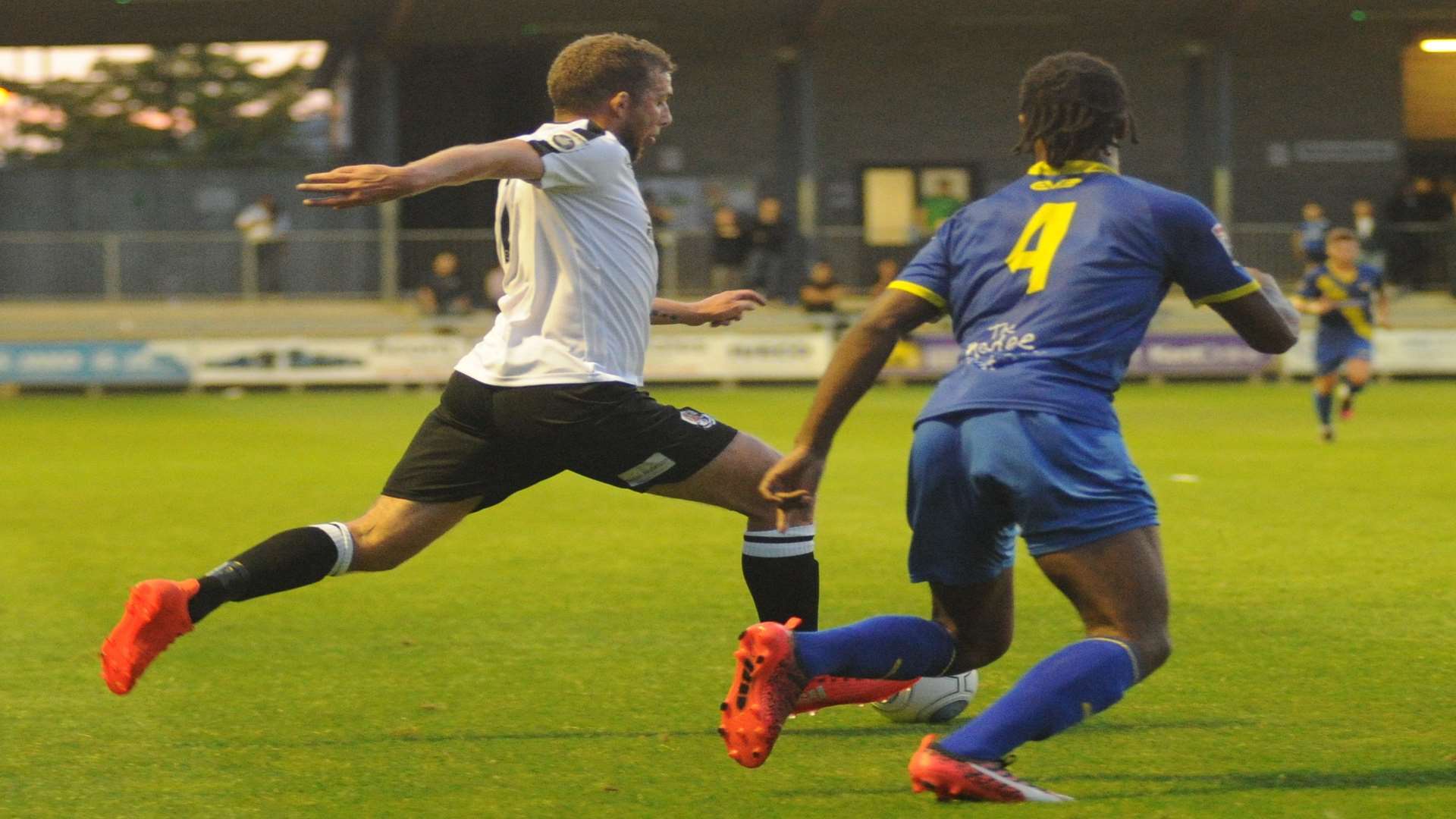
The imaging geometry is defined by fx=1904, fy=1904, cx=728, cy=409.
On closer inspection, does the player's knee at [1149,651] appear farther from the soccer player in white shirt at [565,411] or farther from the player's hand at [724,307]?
the player's hand at [724,307]

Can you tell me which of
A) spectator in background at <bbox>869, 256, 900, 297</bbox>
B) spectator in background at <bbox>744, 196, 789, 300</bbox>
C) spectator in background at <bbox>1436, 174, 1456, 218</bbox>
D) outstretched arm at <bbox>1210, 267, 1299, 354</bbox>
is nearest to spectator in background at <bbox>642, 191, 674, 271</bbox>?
spectator in background at <bbox>744, 196, 789, 300</bbox>

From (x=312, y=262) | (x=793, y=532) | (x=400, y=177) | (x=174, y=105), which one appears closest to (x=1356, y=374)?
(x=793, y=532)

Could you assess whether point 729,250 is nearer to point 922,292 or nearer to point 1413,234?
point 1413,234

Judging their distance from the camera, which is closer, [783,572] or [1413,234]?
[783,572]

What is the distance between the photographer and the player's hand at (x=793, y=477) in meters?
4.50

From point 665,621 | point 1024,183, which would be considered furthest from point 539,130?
point 665,621

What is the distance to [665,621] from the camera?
741 centimetres

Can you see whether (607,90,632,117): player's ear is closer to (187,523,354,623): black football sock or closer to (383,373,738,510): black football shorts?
(383,373,738,510): black football shorts

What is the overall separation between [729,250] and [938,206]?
4.07m

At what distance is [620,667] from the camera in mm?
6492

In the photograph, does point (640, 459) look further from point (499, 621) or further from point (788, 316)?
point (788, 316)

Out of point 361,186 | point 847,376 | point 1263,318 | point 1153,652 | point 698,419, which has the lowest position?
point 1153,652

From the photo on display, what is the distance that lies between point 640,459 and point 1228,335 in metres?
21.4

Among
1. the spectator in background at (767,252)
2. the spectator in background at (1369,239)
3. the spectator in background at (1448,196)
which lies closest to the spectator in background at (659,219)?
the spectator in background at (767,252)
